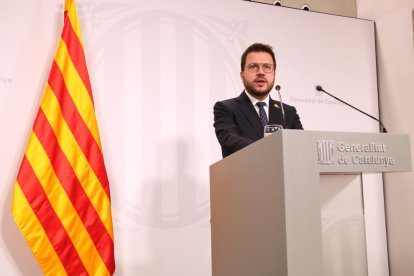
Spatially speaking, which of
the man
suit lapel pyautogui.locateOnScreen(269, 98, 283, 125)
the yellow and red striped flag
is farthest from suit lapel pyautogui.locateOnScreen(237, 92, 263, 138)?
the yellow and red striped flag

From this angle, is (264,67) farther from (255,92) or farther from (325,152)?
(325,152)

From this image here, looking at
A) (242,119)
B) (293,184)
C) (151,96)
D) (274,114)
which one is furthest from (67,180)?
(293,184)

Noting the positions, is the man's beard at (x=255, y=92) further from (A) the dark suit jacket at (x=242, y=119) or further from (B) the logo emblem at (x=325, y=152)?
(B) the logo emblem at (x=325, y=152)

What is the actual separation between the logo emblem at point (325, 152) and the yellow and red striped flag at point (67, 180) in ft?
6.86

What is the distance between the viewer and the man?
8.15ft

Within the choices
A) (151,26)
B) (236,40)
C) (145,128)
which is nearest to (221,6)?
(236,40)

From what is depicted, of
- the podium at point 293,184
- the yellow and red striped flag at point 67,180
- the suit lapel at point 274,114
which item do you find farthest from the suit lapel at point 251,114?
the yellow and red striped flag at point 67,180

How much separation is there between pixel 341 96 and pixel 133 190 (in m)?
2.14

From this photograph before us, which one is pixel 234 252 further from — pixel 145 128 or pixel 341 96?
pixel 341 96

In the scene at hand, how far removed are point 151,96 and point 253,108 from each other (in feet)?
4.14

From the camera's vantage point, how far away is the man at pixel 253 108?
248 centimetres

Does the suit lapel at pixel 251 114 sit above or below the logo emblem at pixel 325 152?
above

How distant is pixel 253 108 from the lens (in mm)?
2568

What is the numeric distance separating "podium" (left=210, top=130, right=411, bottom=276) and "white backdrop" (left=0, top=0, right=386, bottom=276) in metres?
1.95
